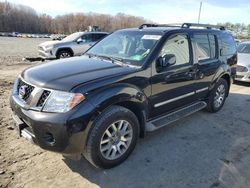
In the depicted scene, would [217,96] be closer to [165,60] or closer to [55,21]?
[165,60]

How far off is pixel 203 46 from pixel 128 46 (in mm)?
1649

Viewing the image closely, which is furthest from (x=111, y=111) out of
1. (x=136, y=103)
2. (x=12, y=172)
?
(x=12, y=172)

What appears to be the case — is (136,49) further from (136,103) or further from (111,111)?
(111,111)

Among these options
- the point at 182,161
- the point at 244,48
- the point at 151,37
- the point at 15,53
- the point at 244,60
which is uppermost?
the point at 151,37

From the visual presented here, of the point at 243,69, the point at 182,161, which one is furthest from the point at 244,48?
the point at 182,161

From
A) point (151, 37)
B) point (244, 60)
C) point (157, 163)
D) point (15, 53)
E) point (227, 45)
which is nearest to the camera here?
point (157, 163)

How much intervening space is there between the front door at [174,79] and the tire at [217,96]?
35.5 inches

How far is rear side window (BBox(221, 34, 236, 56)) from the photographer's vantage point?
18.1 feet

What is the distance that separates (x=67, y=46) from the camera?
487 inches

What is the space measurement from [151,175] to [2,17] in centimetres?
11630

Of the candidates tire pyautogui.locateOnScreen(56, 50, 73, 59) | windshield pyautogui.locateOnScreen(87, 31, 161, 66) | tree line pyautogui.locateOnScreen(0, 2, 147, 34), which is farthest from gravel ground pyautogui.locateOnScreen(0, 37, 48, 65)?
tree line pyautogui.locateOnScreen(0, 2, 147, 34)

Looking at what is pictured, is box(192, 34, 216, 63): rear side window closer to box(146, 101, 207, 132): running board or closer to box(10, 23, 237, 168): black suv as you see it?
box(10, 23, 237, 168): black suv

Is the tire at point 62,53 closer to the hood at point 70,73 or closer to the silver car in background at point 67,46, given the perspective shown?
the silver car in background at point 67,46

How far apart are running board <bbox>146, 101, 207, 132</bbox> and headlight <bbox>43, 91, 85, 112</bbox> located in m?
1.34
